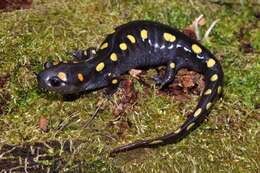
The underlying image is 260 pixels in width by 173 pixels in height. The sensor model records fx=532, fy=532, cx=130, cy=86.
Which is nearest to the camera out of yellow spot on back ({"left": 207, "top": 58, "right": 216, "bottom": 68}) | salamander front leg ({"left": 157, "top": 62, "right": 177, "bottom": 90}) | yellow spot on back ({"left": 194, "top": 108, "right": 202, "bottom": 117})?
yellow spot on back ({"left": 194, "top": 108, "right": 202, "bottom": 117})

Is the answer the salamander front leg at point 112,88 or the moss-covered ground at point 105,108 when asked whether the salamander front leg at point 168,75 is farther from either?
the salamander front leg at point 112,88

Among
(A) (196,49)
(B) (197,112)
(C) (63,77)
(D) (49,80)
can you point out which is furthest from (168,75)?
(D) (49,80)

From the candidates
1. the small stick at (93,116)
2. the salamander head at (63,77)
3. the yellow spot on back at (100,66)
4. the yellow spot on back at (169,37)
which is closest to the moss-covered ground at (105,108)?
the small stick at (93,116)

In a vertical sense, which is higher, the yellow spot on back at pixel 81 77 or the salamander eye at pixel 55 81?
the salamander eye at pixel 55 81

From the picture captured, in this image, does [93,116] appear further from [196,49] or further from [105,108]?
[196,49]

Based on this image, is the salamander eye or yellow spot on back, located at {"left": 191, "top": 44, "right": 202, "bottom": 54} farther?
yellow spot on back, located at {"left": 191, "top": 44, "right": 202, "bottom": 54}

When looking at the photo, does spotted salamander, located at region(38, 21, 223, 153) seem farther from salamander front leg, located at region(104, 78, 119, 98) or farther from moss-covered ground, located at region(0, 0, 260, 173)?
moss-covered ground, located at region(0, 0, 260, 173)

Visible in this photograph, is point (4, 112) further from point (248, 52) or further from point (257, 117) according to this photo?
point (248, 52)

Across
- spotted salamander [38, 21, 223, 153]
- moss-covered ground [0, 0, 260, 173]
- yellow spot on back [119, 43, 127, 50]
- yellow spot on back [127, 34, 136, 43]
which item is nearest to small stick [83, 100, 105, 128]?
moss-covered ground [0, 0, 260, 173]
